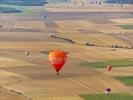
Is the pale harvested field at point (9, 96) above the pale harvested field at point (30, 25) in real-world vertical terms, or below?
above

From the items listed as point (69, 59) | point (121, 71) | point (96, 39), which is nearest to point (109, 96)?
point (121, 71)

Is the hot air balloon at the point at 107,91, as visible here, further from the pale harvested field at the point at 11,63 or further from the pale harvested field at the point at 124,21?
the pale harvested field at the point at 124,21

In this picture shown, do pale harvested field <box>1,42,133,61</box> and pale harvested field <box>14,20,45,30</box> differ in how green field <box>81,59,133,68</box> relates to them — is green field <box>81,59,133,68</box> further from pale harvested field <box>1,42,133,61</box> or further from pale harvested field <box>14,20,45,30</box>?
pale harvested field <box>14,20,45,30</box>

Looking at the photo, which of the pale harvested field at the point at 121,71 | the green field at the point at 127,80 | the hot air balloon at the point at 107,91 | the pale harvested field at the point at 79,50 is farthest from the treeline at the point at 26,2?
the hot air balloon at the point at 107,91

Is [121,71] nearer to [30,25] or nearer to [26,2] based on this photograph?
[30,25]

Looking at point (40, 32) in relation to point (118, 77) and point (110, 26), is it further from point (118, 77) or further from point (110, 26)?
point (118, 77)

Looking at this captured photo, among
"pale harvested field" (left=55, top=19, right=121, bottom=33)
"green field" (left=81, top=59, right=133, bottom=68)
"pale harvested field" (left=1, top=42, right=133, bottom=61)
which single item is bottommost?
"pale harvested field" (left=55, top=19, right=121, bottom=33)

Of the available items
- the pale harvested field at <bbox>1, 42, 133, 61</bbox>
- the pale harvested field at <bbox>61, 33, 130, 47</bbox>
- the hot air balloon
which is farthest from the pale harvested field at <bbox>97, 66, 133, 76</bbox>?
the pale harvested field at <bbox>61, 33, 130, 47</bbox>

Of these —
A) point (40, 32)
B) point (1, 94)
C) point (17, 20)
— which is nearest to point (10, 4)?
point (17, 20)
